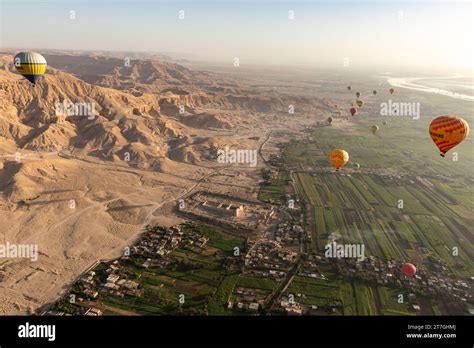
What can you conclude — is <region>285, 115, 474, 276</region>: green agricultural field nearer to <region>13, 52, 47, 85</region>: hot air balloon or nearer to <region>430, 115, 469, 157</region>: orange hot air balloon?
<region>430, 115, 469, 157</region>: orange hot air balloon

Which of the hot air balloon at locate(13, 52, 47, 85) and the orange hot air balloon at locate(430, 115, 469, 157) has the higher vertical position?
the hot air balloon at locate(13, 52, 47, 85)

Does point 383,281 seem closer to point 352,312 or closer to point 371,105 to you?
point 352,312

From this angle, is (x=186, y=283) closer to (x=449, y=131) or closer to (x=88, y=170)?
(x=449, y=131)

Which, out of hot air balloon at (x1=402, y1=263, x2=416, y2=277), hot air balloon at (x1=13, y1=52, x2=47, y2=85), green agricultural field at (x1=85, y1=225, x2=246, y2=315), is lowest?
green agricultural field at (x1=85, y1=225, x2=246, y2=315)

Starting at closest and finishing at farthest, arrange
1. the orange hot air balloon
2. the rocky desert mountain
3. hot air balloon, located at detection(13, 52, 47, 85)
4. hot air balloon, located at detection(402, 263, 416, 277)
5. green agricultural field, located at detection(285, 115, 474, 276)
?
1. hot air balloon, located at detection(402, 263, 416, 277)
2. the orange hot air balloon
3. the rocky desert mountain
4. green agricultural field, located at detection(285, 115, 474, 276)
5. hot air balloon, located at detection(13, 52, 47, 85)

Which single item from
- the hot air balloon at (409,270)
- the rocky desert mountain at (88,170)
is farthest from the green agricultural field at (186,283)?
the hot air balloon at (409,270)

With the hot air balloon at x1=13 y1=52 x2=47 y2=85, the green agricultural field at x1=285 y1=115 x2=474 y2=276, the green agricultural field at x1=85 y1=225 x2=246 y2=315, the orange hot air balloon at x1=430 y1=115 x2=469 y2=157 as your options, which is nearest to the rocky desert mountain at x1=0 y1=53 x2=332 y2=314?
the green agricultural field at x1=85 y1=225 x2=246 y2=315

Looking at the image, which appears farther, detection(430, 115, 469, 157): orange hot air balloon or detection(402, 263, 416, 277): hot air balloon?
detection(430, 115, 469, 157): orange hot air balloon

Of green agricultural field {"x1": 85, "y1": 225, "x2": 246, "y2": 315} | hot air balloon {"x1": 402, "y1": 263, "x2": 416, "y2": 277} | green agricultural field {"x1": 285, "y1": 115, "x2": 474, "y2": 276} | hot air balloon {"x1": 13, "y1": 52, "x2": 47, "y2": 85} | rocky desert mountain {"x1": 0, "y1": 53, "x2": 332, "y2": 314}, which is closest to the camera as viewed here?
green agricultural field {"x1": 85, "y1": 225, "x2": 246, "y2": 315}

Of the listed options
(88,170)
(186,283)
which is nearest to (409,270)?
(186,283)

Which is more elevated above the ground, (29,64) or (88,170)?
(29,64)
